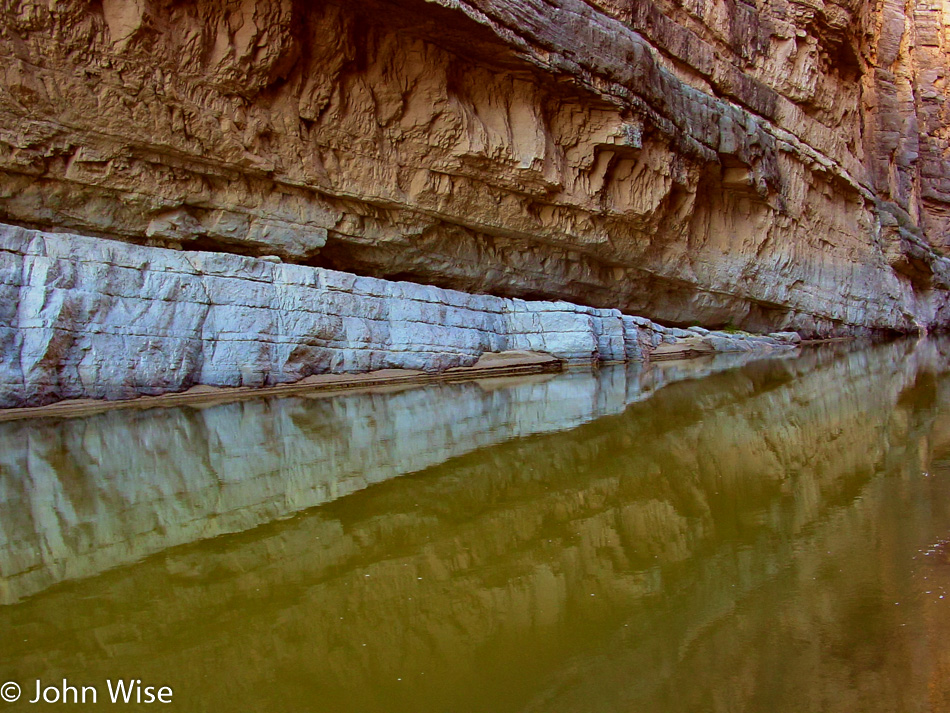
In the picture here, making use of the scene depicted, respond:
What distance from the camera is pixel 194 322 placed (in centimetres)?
1045

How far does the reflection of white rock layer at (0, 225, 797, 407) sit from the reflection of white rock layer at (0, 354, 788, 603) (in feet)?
3.89

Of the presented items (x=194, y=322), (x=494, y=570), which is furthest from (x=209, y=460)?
(x=194, y=322)

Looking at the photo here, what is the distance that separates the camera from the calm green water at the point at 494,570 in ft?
7.39

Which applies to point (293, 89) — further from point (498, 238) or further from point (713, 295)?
point (713, 295)

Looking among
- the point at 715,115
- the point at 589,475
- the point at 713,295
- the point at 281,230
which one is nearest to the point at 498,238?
the point at 281,230

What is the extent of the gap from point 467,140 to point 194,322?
613 centimetres

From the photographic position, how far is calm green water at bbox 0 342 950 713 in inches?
88.7

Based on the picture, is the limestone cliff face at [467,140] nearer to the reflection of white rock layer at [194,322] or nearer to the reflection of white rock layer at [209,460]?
the reflection of white rock layer at [194,322]

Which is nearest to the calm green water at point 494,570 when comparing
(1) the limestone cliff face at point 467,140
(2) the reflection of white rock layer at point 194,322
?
(2) the reflection of white rock layer at point 194,322

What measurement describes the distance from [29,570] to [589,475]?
3182 millimetres

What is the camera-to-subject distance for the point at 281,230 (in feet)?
41.4

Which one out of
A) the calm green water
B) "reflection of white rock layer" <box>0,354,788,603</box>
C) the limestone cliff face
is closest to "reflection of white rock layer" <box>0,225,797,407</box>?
"reflection of white rock layer" <box>0,354,788,603</box>

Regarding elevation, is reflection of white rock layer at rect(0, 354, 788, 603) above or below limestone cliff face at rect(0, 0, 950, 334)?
below

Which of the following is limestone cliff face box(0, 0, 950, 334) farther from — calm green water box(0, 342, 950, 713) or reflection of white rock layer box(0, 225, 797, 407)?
calm green water box(0, 342, 950, 713)
